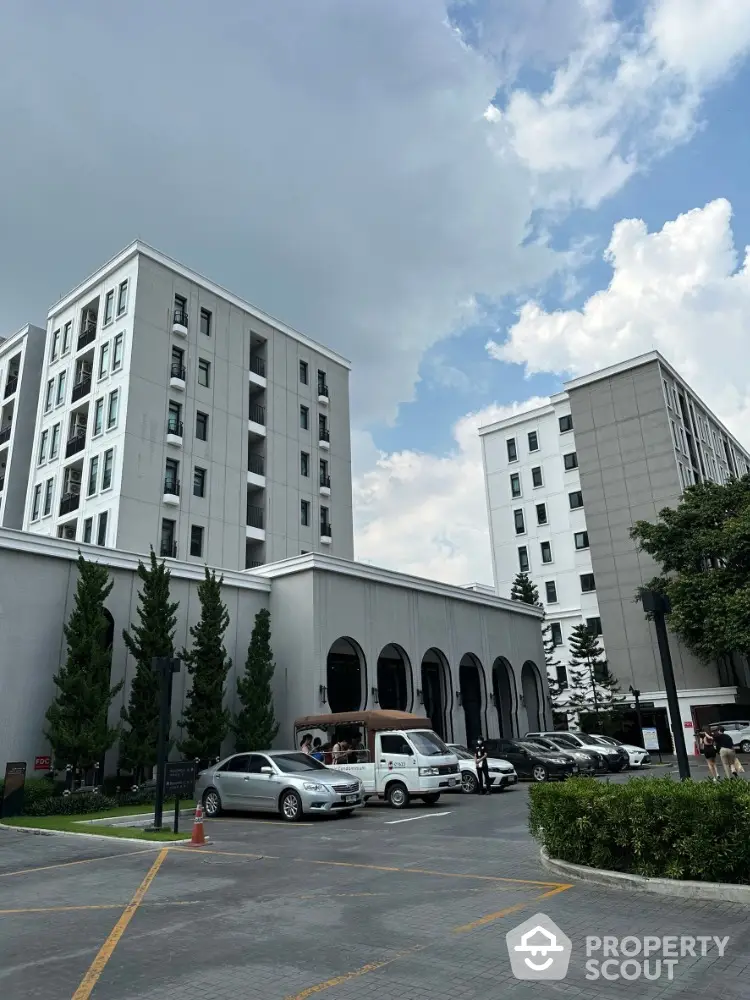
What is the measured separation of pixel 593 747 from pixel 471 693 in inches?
358

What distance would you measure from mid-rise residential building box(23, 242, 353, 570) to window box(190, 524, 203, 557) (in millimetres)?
71

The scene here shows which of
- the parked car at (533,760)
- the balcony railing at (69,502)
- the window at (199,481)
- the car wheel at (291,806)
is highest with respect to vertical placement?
the window at (199,481)

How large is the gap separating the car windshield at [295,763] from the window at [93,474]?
66.4ft

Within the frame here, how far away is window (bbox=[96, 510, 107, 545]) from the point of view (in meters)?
33.4

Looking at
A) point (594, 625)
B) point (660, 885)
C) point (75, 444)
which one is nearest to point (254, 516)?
point (75, 444)

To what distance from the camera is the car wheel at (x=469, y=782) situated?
2427cm

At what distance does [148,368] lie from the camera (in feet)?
117

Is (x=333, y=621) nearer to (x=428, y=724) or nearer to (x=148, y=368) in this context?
(x=428, y=724)

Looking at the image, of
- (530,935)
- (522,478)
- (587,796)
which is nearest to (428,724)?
(587,796)

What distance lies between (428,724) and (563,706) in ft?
93.7

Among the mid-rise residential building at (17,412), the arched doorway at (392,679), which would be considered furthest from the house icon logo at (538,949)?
the mid-rise residential building at (17,412)

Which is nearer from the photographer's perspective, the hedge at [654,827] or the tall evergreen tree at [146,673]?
the hedge at [654,827]

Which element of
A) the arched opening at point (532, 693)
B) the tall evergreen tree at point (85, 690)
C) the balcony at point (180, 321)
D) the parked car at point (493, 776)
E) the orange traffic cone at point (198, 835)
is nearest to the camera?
the orange traffic cone at point (198, 835)

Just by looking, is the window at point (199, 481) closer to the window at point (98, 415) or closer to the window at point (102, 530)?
the window at point (102, 530)
